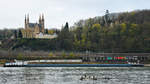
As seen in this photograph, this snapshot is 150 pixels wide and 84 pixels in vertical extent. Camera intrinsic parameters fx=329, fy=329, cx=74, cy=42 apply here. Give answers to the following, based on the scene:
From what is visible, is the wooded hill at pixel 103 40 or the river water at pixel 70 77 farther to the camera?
the wooded hill at pixel 103 40

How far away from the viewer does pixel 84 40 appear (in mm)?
171000

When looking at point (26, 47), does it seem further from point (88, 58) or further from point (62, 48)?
point (88, 58)

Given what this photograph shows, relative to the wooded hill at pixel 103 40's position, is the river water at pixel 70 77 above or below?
below

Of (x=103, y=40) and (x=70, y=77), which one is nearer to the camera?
(x=70, y=77)

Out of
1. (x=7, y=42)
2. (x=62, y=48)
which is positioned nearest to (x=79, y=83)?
(x=62, y=48)

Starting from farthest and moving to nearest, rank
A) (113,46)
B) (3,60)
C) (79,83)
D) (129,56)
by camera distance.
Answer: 1. (113,46)
2. (129,56)
3. (3,60)
4. (79,83)

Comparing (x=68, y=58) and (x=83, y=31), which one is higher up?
(x=83, y=31)

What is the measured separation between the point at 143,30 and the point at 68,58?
1848 inches

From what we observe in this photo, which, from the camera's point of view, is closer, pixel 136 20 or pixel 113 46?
pixel 113 46

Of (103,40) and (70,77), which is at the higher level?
(103,40)

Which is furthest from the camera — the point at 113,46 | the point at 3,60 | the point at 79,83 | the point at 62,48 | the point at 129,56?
the point at 62,48

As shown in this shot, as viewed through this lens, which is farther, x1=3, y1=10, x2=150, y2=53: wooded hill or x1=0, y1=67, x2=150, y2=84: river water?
x1=3, y1=10, x2=150, y2=53: wooded hill

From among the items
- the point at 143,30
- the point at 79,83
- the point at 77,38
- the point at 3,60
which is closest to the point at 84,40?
the point at 77,38

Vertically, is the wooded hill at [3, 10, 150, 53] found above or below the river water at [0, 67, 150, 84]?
above
